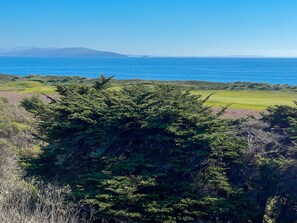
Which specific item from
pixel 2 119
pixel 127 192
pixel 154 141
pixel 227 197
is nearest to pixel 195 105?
pixel 154 141

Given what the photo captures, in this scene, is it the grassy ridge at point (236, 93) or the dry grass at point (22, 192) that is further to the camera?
the grassy ridge at point (236, 93)

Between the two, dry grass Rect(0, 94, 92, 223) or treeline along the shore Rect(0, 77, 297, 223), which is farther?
treeline along the shore Rect(0, 77, 297, 223)

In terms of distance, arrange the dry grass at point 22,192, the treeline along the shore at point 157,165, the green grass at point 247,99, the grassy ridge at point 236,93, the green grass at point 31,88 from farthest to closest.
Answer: the green grass at point 31,88, the grassy ridge at point 236,93, the green grass at point 247,99, the treeline along the shore at point 157,165, the dry grass at point 22,192

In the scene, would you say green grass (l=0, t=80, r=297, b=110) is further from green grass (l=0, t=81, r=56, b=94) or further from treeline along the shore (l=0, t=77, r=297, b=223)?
treeline along the shore (l=0, t=77, r=297, b=223)

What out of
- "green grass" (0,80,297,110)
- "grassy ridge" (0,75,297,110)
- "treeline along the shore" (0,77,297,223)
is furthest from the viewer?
"grassy ridge" (0,75,297,110)

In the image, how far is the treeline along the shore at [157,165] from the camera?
1062 centimetres

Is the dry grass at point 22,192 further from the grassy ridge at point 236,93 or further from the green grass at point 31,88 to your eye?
the green grass at point 31,88

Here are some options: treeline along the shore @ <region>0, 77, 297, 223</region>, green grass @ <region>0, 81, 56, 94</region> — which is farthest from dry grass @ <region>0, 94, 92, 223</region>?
green grass @ <region>0, 81, 56, 94</region>

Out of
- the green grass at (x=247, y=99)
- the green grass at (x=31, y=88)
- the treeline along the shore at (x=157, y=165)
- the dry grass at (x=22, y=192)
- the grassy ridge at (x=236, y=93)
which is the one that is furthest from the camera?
the green grass at (x=31, y=88)

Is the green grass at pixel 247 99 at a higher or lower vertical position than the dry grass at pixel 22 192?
higher

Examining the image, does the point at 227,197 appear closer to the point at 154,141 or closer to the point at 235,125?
the point at 154,141

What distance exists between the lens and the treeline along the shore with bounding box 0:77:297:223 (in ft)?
34.9

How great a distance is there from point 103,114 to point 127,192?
3.48 m

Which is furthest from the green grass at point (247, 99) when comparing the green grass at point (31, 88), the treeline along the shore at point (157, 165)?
the treeline along the shore at point (157, 165)
